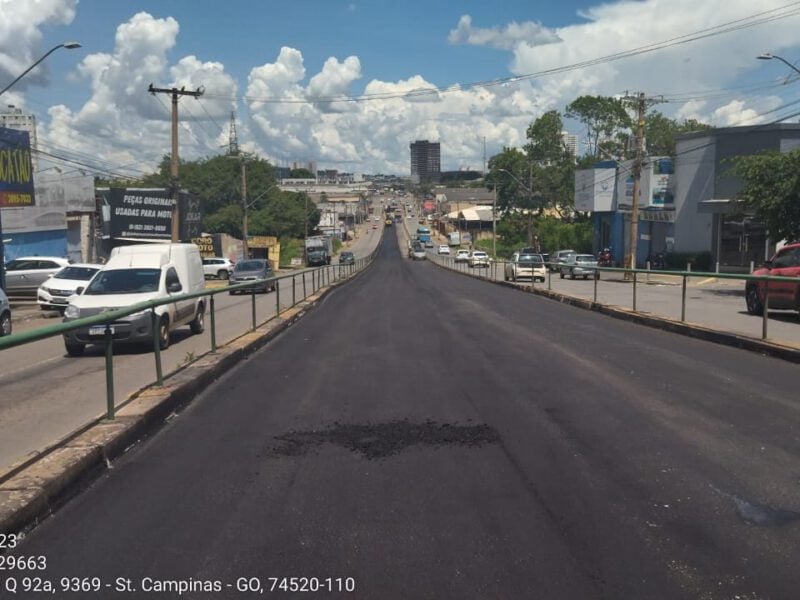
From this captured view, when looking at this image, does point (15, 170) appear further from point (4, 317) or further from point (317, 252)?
point (317, 252)

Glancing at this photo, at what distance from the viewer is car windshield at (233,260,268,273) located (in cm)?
3775

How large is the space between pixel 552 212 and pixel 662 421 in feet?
345

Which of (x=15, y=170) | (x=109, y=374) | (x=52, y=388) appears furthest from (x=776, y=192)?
(x=52, y=388)

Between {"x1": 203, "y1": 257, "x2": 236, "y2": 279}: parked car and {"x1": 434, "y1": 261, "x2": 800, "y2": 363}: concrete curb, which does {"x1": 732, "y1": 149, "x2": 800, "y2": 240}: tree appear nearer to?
{"x1": 434, "y1": 261, "x2": 800, "y2": 363}: concrete curb

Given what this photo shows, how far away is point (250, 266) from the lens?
3822 cm

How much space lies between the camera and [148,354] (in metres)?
9.75

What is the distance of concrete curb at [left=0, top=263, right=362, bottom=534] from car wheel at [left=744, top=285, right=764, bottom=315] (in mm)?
11941

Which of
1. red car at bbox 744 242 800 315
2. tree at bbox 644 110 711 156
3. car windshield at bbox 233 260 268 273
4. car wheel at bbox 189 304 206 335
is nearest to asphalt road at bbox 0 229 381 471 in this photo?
car wheel at bbox 189 304 206 335

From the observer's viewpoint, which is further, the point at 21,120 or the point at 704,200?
the point at 21,120

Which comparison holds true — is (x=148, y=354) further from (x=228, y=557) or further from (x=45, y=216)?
(x=45, y=216)

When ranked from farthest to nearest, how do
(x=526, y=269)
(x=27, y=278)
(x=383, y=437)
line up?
(x=526, y=269) → (x=27, y=278) → (x=383, y=437)

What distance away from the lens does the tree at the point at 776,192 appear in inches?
1188

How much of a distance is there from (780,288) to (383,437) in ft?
40.4

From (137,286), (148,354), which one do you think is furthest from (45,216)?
(148,354)
